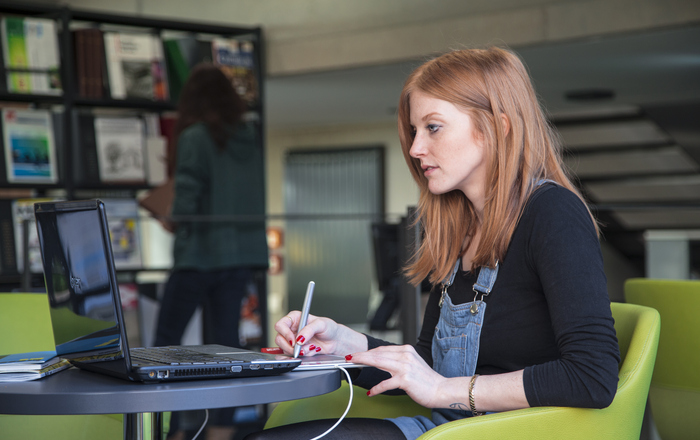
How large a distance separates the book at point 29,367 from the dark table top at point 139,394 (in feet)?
0.12

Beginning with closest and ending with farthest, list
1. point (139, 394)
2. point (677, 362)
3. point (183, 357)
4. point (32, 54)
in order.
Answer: point (139, 394), point (183, 357), point (677, 362), point (32, 54)

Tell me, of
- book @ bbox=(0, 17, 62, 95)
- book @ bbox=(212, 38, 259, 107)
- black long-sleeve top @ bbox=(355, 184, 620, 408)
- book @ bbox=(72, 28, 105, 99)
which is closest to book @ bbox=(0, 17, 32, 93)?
book @ bbox=(0, 17, 62, 95)

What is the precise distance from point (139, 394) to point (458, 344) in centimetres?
57

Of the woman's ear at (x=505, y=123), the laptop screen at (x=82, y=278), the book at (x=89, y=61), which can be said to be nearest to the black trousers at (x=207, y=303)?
the book at (x=89, y=61)

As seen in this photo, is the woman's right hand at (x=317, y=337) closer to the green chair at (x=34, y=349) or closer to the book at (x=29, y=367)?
the book at (x=29, y=367)

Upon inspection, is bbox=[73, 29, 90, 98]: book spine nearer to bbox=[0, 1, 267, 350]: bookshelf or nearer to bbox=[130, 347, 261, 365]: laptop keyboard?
bbox=[0, 1, 267, 350]: bookshelf

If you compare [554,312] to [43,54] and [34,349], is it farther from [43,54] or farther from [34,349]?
[43,54]

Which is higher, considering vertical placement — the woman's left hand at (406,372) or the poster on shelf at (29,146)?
the poster on shelf at (29,146)

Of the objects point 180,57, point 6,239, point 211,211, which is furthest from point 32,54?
point 211,211

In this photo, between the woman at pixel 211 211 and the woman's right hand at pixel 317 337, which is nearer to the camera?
the woman's right hand at pixel 317 337

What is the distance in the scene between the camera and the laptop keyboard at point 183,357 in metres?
0.98

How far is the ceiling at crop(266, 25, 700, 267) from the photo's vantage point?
14.8ft

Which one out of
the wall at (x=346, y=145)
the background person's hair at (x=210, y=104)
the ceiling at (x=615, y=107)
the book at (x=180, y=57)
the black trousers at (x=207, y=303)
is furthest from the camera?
the wall at (x=346, y=145)

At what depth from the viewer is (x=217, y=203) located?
3.32 metres
